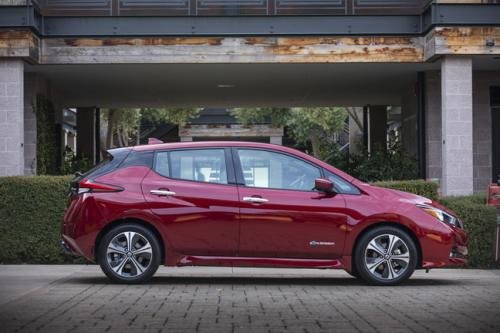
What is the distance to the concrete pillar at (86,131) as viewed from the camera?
3026 cm

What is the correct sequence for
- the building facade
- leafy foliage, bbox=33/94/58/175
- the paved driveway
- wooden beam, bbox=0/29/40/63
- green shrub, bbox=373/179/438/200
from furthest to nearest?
leafy foliage, bbox=33/94/58/175 → the building facade → wooden beam, bbox=0/29/40/63 → green shrub, bbox=373/179/438/200 → the paved driveway

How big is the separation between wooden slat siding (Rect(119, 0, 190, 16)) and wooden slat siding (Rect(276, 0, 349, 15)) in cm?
189

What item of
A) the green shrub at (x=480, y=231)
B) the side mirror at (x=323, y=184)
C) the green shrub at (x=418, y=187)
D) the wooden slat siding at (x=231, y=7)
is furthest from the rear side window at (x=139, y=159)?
the wooden slat siding at (x=231, y=7)

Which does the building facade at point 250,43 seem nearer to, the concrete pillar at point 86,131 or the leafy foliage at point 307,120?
the concrete pillar at point 86,131

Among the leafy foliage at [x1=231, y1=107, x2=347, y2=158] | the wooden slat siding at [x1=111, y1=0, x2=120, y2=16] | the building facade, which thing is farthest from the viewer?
the leafy foliage at [x1=231, y1=107, x2=347, y2=158]

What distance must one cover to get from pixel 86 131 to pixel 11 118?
44.7 ft

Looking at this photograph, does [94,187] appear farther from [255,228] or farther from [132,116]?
[132,116]

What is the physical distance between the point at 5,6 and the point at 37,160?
393cm

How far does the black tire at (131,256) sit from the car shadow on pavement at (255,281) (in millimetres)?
232

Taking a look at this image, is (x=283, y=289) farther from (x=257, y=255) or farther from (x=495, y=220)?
(x=495, y=220)

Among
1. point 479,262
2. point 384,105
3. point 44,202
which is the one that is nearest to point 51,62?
point 44,202

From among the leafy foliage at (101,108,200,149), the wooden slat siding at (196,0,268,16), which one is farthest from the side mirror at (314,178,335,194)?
the leafy foliage at (101,108,200,149)

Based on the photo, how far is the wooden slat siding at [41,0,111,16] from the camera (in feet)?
59.5

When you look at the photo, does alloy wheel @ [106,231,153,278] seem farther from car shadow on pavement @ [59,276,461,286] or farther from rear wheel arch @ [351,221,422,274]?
rear wheel arch @ [351,221,422,274]
